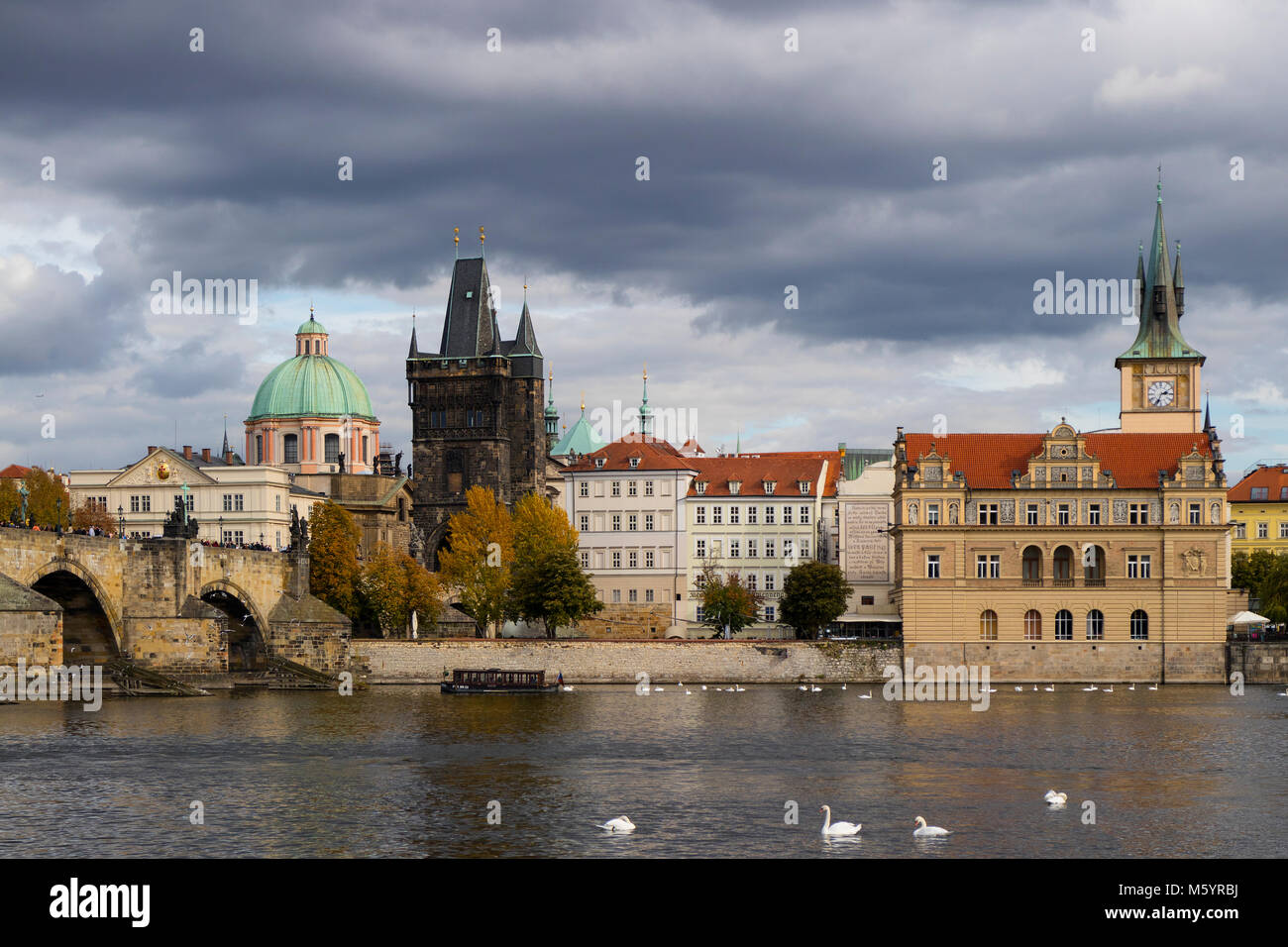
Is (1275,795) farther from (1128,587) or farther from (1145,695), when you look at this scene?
(1128,587)

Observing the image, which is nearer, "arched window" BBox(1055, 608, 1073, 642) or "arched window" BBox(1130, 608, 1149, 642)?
"arched window" BBox(1130, 608, 1149, 642)

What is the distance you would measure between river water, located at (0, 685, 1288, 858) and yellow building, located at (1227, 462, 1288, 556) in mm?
67258

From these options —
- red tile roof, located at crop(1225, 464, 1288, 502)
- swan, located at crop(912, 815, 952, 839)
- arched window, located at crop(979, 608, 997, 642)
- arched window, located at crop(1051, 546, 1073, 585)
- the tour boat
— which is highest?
red tile roof, located at crop(1225, 464, 1288, 502)

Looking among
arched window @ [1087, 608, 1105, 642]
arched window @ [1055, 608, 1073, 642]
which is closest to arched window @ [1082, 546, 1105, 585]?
arched window @ [1087, 608, 1105, 642]

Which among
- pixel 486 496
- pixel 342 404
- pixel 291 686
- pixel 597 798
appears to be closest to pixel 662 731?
pixel 597 798

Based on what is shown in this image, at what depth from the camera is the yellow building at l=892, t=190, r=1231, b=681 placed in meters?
92.4

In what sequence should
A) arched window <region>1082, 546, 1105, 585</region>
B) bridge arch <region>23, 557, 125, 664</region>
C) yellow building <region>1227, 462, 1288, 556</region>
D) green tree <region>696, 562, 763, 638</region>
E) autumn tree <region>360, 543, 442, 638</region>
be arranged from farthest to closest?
yellow building <region>1227, 462, 1288, 556</region> < green tree <region>696, 562, 763, 638</region> < autumn tree <region>360, 543, 442, 638</region> < arched window <region>1082, 546, 1105, 585</region> < bridge arch <region>23, 557, 125, 664</region>

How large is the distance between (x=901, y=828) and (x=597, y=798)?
8393 millimetres

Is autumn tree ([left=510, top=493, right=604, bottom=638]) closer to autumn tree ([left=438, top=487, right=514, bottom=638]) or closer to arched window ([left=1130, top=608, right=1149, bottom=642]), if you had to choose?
autumn tree ([left=438, top=487, right=514, bottom=638])


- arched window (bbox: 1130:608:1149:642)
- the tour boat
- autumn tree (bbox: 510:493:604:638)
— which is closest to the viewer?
the tour boat

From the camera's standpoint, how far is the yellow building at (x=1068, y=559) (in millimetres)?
92438

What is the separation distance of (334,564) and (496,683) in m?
23.5

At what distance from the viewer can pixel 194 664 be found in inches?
3219

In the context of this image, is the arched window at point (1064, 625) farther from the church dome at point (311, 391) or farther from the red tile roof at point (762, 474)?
the church dome at point (311, 391)
